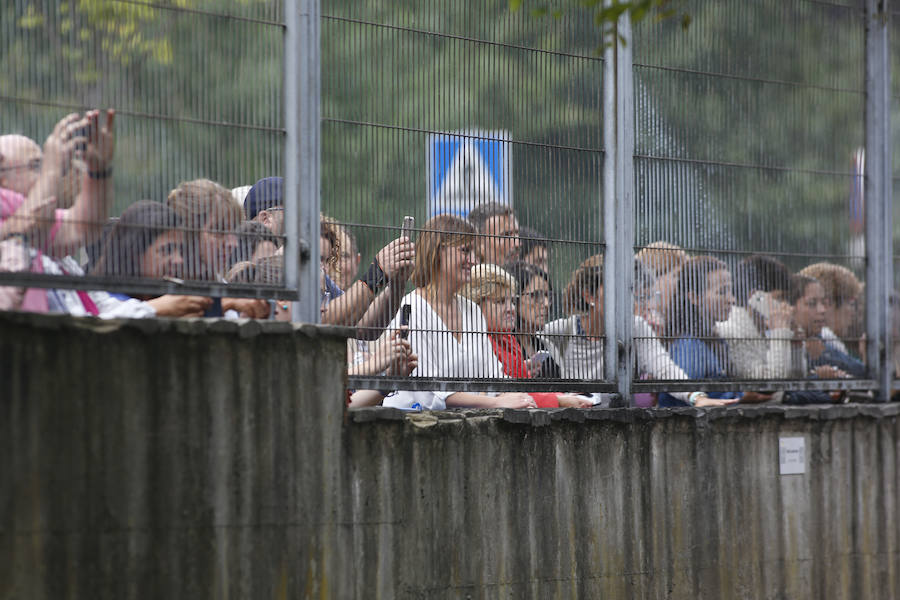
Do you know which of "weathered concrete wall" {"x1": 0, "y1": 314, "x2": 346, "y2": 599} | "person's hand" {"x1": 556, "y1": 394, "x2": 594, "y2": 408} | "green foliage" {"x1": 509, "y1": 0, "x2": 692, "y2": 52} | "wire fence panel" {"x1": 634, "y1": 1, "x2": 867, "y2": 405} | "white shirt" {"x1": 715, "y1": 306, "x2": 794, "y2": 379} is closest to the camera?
"weathered concrete wall" {"x1": 0, "y1": 314, "x2": 346, "y2": 599}

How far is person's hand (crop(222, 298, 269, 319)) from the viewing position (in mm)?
5332

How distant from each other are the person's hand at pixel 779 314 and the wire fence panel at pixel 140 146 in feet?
9.60

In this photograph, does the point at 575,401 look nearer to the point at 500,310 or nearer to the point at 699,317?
the point at 500,310

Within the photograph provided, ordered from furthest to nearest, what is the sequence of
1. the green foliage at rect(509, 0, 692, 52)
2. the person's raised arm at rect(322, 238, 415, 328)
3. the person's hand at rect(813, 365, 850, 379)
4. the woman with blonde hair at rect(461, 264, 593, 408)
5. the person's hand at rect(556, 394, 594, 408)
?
the person's hand at rect(813, 365, 850, 379), the person's hand at rect(556, 394, 594, 408), the woman with blonde hair at rect(461, 264, 593, 408), the person's raised arm at rect(322, 238, 415, 328), the green foliage at rect(509, 0, 692, 52)

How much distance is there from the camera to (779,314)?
718cm

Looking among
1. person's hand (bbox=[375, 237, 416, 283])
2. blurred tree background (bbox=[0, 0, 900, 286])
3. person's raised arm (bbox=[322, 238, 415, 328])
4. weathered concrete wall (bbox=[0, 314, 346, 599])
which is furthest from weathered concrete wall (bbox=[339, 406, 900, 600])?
blurred tree background (bbox=[0, 0, 900, 286])

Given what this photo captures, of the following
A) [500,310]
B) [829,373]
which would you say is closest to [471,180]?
[500,310]

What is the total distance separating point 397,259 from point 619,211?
128 centimetres

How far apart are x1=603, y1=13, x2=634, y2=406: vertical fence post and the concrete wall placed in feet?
1.19

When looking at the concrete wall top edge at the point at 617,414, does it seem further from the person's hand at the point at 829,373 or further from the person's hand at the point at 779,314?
the person's hand at the point at 779,314

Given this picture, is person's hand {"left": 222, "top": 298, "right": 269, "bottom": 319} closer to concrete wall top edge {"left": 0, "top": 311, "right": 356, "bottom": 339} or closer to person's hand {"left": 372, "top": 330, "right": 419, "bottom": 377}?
concrete wall top edge {"left": 0, "top": 311, "right": 356, "bottom": 339}

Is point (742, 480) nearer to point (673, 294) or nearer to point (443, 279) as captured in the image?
point (673, 294)

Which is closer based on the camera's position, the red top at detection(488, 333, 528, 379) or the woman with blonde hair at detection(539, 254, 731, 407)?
the red top at detection(488, 333, 528, 379)

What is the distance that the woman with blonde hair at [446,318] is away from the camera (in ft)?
19.2
